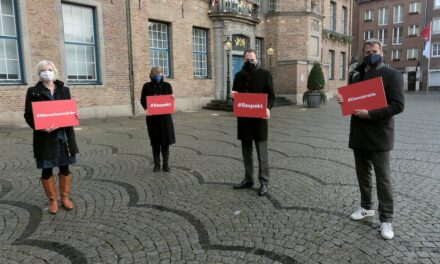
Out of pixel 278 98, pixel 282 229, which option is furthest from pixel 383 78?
pixel 278 98

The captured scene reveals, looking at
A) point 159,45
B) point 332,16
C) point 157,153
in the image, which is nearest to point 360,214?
point 157,153

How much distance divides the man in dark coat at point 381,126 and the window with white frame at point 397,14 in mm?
55010

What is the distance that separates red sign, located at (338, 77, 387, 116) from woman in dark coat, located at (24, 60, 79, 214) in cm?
333

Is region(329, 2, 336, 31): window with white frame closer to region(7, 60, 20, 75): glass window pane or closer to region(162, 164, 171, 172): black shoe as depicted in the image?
region(7, 60, 20, 75): glass window pane

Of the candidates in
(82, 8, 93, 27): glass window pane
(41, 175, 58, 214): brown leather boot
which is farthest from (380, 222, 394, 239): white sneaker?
(82, 8, 93, 27): glass window pane

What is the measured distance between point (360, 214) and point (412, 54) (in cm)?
5372

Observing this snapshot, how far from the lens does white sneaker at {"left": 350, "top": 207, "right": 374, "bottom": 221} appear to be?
12.7 ft

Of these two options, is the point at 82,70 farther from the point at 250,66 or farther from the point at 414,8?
the point at 414,8

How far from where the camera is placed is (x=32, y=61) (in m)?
12.0

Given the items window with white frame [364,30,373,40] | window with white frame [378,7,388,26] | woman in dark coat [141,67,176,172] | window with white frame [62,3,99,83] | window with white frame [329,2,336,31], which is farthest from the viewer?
window with white frame [364,30,373,40]

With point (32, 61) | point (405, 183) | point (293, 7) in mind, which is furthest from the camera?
point (293, 7)

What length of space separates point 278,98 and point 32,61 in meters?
14.3

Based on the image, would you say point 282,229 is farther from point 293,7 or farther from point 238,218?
point 293,7

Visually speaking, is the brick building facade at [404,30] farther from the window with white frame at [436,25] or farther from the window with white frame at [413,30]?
the window with white frame at [436,25]
